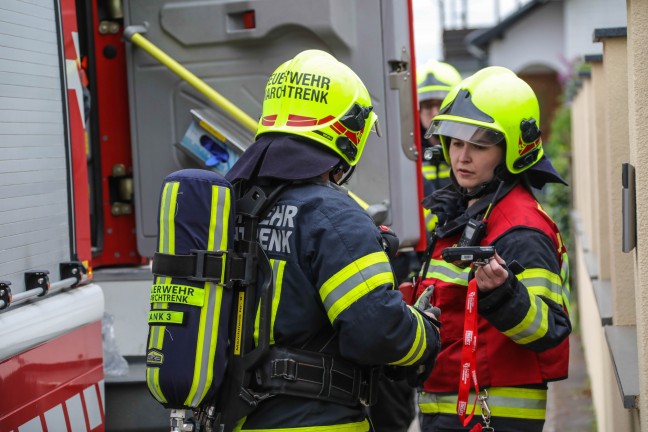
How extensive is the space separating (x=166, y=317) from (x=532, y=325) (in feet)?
3.87

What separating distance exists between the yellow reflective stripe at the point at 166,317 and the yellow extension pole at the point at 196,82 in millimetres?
2000

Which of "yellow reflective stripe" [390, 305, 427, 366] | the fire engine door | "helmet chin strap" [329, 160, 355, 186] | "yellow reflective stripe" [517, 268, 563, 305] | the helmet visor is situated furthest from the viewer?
the fire engine door

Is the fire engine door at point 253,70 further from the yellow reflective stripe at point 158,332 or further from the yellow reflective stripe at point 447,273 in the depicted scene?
the yellow reflective stripe at point 158,332

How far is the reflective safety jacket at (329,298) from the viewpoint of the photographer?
3123 mm

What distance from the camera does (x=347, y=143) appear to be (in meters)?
3.38

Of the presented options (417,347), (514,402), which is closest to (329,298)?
(417,347)

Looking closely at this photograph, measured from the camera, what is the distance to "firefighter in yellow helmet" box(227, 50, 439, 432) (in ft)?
10.3

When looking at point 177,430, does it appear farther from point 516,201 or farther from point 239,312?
point 516,201

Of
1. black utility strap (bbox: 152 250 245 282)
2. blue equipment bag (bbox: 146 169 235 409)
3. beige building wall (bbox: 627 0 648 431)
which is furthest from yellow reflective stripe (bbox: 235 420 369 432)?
beige building wall (bbox: 627 0 648 431)

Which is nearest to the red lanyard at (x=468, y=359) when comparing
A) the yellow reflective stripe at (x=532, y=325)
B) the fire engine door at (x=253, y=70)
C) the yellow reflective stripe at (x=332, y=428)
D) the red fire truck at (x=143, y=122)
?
the yellow reflective stripe at (x=532, y=325)

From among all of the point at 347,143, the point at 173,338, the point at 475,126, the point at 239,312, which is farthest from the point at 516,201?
the point at 173,338

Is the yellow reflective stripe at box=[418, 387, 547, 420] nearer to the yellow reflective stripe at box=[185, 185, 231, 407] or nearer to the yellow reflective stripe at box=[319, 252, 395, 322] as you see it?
the yellow reflective stripe at box=[319, 252, 395, 322]

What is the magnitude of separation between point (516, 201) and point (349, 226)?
854mm

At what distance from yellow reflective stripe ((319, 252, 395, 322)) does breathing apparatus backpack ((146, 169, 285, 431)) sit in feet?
0.61
